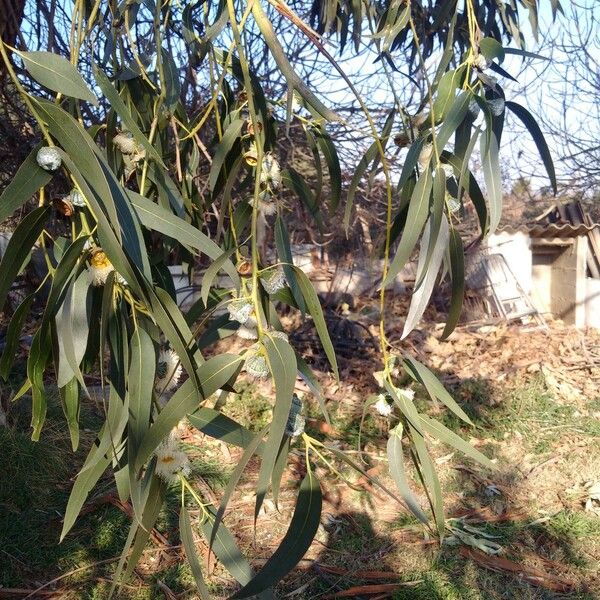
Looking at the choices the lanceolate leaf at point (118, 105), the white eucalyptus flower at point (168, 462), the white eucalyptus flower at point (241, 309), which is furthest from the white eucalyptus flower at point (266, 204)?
the white eucalyptus flower at point (168, 462)

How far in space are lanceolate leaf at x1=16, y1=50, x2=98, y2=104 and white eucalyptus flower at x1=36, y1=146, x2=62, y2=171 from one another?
9 centimetres

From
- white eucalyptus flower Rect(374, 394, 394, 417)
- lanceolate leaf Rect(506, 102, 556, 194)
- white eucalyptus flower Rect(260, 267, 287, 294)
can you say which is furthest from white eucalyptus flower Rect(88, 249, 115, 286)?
lanceolate leaf Rect(506, 102, 556, 194)

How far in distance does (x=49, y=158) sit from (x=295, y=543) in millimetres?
513

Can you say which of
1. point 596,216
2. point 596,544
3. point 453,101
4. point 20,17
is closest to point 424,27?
point 453,101

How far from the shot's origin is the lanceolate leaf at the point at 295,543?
2.61 ft

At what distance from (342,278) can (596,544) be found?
354cm

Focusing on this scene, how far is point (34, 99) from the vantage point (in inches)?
31.2

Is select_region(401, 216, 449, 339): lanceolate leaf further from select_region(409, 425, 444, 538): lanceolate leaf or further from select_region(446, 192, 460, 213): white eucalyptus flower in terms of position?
select_region(409, 425, 444, 538): lanceolate leaf

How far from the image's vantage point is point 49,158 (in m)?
0.76

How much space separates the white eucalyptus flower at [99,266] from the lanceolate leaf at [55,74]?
7.0 inches

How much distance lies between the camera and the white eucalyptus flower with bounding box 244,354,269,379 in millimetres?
841

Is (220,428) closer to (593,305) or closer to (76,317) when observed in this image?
(76,317)

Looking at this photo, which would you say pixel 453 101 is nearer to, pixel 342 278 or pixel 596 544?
pixel 596 544

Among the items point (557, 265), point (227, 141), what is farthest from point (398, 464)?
point (557, 265)
